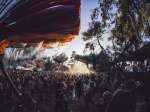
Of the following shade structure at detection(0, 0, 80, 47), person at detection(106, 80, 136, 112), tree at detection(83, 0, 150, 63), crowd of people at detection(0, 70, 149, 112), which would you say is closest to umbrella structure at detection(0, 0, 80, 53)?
shade structure at detection(0, 0, 80, 47)

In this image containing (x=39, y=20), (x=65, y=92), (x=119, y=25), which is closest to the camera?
(x=39, y=20)

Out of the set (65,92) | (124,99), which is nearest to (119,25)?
(124,99)

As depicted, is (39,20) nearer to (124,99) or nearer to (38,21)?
(38,21)

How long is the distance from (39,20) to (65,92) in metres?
1.34

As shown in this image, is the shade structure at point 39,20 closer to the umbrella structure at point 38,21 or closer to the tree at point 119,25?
the umbrella structure at point 38,21

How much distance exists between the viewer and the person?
5.96m

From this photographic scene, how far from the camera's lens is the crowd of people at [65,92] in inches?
232

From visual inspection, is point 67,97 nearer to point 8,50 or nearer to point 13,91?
point 13,91

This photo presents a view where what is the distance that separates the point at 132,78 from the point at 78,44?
1000 millimetres

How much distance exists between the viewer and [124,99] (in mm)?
6117

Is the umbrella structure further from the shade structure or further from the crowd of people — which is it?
the crowd of people

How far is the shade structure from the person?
44.4 inches

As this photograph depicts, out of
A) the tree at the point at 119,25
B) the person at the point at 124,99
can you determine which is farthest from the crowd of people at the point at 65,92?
the tree at the point at 119,25

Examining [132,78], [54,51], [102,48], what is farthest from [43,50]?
[132,78]
